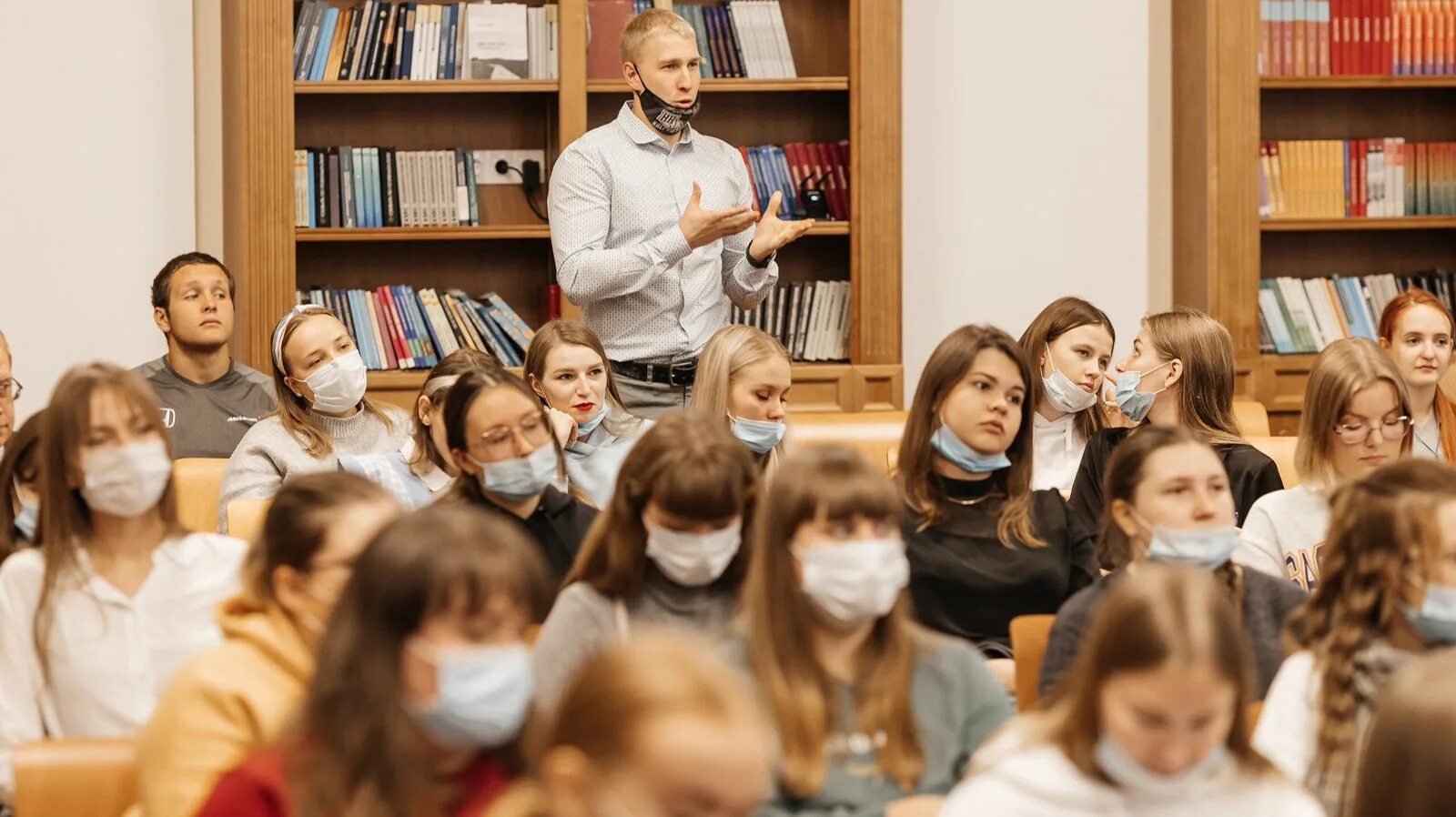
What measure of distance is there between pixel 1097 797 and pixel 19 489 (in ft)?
6.49

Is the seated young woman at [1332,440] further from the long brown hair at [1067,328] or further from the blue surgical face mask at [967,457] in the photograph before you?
the long brown hair at [1067,328]

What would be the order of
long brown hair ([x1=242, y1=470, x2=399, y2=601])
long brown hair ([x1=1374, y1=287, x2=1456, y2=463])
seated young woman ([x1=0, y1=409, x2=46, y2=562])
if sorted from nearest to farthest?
1. long brown hair ([x1=242, y1=470, x2=399, y2=601])
2. seated young woman ([x1=0, y1=409, x2=46, y2=562])
3. long brown hair ([x1=1374, y1=287, x2=1456, y2=463])

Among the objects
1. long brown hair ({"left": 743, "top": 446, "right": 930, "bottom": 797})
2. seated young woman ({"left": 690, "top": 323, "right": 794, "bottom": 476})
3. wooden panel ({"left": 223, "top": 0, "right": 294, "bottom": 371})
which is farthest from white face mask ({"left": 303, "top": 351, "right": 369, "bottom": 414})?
long brown hair ({"left": 743, "top": 446, "right": 930, "bottom": 797})

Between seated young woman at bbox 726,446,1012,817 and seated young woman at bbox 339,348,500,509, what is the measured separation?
1307 mm

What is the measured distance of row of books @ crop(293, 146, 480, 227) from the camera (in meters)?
5.81

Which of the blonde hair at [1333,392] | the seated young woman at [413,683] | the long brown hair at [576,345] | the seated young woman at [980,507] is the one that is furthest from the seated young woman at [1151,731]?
the long brown hair at [576,345]

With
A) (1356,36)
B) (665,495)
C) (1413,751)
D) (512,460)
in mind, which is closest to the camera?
(1413,751)

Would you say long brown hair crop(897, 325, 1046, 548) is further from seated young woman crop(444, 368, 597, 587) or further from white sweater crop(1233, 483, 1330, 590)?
seated young woman crop(444, 368, 597, 587)

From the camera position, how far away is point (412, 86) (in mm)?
5762

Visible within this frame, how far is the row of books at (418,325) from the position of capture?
5.88m

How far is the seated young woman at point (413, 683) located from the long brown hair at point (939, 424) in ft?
5.41

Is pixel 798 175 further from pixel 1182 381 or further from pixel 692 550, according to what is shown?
pixel 692 550

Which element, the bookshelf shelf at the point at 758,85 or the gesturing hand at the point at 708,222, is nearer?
the gesturing hand at the point at 708,222

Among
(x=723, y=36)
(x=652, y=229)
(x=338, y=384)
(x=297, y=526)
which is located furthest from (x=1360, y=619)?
(x=723, y=36)
